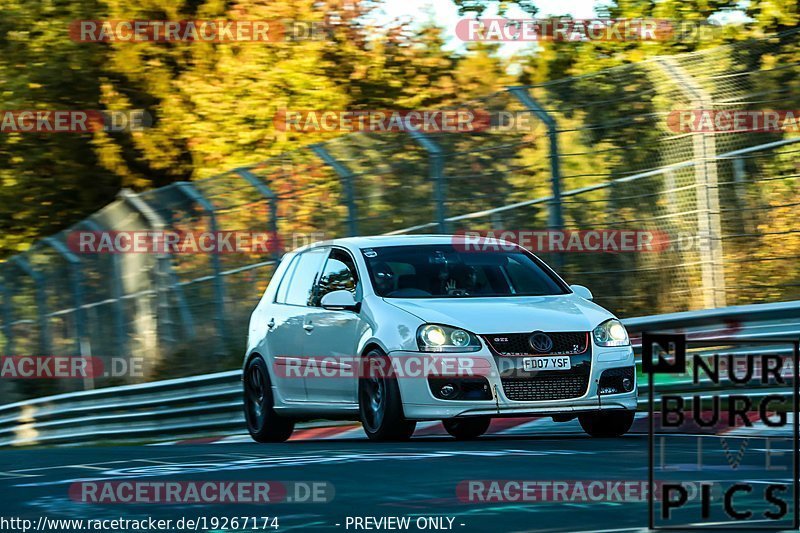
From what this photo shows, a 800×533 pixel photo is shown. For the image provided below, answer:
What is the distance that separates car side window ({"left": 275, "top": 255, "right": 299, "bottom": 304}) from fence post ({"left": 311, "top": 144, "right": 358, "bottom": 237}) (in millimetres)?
3160

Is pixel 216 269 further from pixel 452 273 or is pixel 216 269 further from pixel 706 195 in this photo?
pixel 452 273

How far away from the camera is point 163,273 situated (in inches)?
811

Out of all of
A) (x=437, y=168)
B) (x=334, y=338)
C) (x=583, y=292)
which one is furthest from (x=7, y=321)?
(x=583, y=292)

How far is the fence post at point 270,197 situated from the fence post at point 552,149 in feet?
13.0

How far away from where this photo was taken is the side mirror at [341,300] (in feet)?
37.5

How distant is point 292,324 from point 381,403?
6.57ft

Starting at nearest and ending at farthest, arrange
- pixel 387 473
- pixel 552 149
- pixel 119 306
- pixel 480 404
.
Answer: pixel 387 473 → pixel 480 404 → pixel 552 149 → pixel 119 306

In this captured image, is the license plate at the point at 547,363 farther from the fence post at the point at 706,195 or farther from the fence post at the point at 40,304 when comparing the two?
the fence post at the point at 40,304

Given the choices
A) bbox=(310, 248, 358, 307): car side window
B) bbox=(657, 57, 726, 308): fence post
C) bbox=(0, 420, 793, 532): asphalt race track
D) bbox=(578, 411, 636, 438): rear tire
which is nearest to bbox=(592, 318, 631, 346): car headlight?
bbox=(578, 411, 636, 438): rear tire

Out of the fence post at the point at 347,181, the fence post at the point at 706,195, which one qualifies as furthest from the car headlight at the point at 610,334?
Answer: the fence post at the point at 347,181

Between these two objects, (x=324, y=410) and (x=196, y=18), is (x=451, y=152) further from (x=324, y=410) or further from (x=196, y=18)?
(x=196, y=18)

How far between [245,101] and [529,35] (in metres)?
4.88

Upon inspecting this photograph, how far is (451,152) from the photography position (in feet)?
49.7

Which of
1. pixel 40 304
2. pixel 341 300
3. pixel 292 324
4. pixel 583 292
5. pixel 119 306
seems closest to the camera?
pixel 341 300
